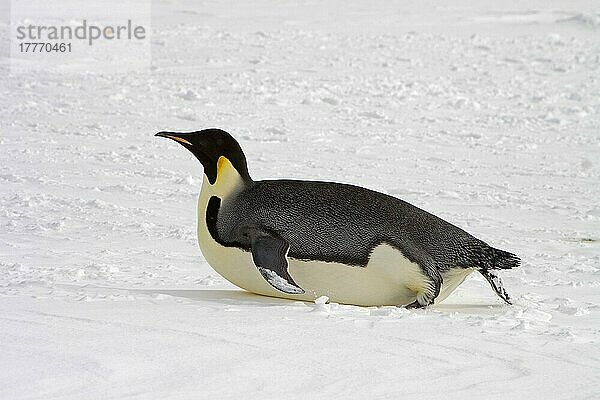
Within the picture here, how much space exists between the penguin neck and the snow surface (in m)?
0.41

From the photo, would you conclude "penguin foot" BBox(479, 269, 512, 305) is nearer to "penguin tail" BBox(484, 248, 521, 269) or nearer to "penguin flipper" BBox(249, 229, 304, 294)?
"penguin tail" BBox(484, 248, 521, 269)

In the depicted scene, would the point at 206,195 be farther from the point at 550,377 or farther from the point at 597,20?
the point at 597,20

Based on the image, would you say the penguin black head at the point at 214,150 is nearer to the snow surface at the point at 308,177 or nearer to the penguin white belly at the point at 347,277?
the penguin white belly at the point at 347,277

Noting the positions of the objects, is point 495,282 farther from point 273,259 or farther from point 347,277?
point 273,259

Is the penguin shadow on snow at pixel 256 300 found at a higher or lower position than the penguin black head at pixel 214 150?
lower

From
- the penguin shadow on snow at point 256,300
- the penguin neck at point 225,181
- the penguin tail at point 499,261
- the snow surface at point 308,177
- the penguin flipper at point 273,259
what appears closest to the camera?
the snow surface at point 308,177

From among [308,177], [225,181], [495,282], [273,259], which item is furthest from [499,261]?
[308,177]

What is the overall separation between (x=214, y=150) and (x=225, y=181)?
0.13 metres

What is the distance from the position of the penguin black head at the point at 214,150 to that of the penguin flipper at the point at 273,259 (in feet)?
1.11

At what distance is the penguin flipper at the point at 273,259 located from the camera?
375cm

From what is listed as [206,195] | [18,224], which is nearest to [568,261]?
[206,195]

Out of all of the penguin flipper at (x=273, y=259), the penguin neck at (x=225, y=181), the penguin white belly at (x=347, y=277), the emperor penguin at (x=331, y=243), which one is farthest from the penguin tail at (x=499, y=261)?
the penguin neck at (x=225, y=181)

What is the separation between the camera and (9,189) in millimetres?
7227

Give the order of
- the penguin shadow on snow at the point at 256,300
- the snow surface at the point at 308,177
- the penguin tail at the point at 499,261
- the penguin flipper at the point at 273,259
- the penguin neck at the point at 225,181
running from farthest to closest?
the penguin neck at the point at 225,181, the penguin tail at the point at 499,261, the penguin shadow on snow at the point at 256,300, the penguin flipper at the point at 273,259, the snow surface at the point at 308,177
